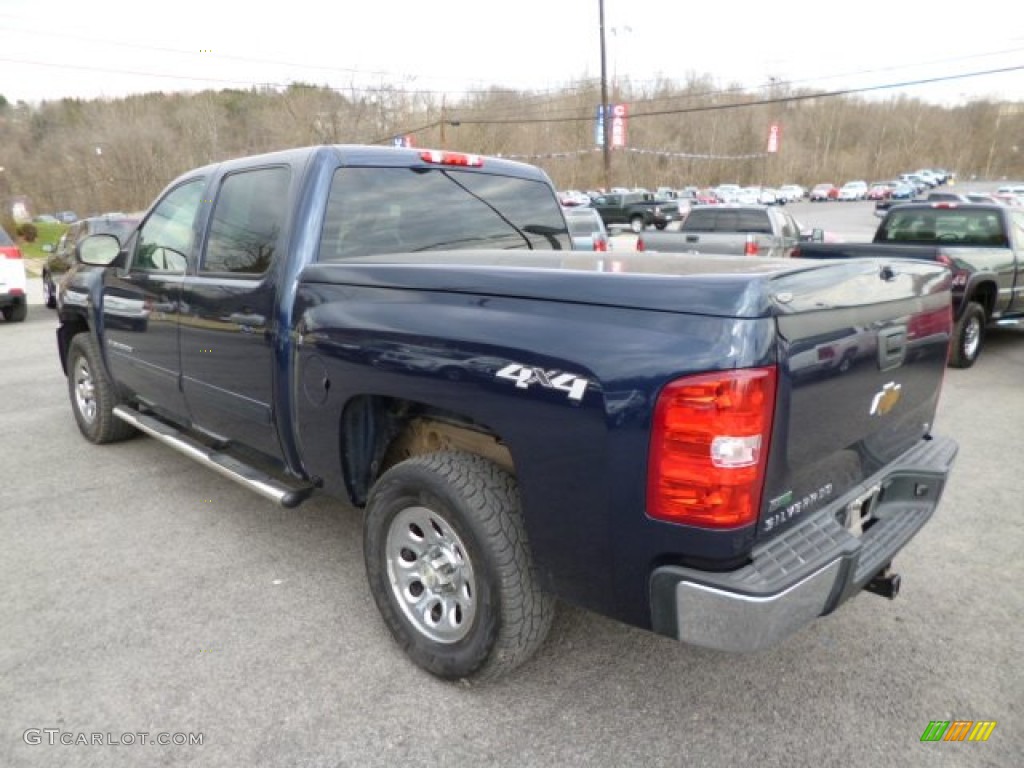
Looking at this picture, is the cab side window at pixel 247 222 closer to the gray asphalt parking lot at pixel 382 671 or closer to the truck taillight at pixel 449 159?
the truck taillight at pixel 449 159

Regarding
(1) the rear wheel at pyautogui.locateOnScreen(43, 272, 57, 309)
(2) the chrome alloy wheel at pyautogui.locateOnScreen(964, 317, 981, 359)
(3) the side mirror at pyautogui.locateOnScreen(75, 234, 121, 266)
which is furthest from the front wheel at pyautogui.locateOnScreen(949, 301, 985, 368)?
(1) the rear wheel at pyautogui.locateOnScreen(43, 272, 57, 309)

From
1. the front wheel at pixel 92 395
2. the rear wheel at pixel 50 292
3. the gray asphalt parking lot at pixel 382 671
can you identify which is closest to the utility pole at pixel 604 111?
the rear wheel at pixel 50 292

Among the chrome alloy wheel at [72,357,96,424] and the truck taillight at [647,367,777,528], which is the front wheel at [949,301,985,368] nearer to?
the truck taillight at [647,367,777,528]

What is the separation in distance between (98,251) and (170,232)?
2.61ft

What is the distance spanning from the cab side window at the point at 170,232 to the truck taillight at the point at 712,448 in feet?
9.94

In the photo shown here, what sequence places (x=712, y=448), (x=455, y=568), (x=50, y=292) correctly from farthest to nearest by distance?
(x=50, y=292) < (x=455, y=568) < (x=712, y=448)

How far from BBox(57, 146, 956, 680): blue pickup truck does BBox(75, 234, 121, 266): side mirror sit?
1093 millimetres

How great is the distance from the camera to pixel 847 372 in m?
2.16

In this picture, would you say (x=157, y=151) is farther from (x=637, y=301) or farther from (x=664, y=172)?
(x=637, y=301)

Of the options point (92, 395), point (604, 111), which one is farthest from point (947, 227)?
point (604, 111)

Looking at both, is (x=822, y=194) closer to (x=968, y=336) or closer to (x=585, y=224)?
(x=585, y=224)

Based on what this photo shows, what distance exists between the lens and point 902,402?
262cm

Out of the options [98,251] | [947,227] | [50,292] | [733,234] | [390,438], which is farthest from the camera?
[50,292]

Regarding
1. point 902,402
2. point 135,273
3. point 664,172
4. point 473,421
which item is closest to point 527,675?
point 473,421
